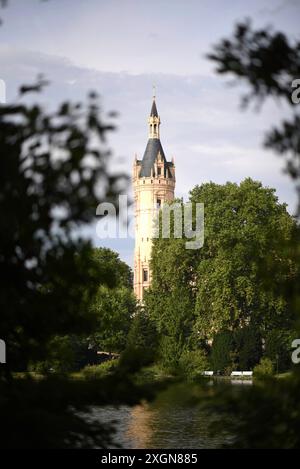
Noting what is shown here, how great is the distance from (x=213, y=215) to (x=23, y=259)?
162ft

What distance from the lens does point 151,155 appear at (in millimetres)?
119938

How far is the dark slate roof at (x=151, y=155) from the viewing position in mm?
119375

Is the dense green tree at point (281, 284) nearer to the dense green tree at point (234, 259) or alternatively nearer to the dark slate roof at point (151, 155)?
the dense green tree at point (234, 259)

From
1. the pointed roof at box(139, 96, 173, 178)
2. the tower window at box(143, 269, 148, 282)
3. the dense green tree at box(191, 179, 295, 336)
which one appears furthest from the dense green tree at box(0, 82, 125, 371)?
the pointed roof at box(139, 96, 173, 178)

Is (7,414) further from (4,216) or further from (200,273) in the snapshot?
(200,273)

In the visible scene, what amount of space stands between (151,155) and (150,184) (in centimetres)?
416

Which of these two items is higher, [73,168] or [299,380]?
[73,168]

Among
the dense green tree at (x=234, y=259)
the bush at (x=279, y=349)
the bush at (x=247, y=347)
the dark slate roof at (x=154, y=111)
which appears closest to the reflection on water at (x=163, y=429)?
the bush at (x=279, y=349)

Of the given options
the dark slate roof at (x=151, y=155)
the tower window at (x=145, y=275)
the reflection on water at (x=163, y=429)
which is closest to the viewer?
the reflection on water at (x=163, y=429)

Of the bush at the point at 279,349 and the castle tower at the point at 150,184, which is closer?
the bush at the point at 279,349

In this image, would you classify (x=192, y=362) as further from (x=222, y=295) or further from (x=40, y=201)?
(x=40, y=201)
